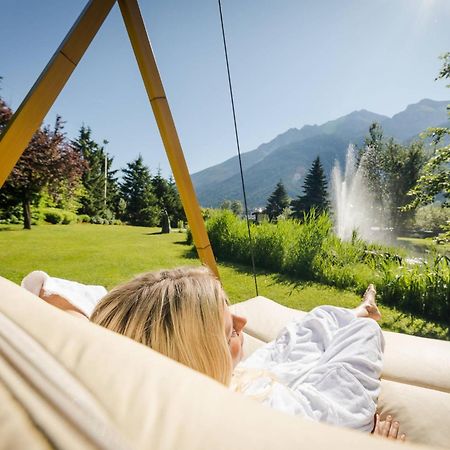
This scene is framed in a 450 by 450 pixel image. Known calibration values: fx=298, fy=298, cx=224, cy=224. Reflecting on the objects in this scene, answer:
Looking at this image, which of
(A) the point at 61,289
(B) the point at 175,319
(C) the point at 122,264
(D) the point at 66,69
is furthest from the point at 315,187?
(B) the point at 175,319

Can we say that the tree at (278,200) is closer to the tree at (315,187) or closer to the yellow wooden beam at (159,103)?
the tree at (315,187)

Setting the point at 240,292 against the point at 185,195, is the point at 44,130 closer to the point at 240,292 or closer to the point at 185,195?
the point at 240,292

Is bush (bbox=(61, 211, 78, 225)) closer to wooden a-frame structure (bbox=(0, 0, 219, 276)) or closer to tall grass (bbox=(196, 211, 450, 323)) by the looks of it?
tall grass (bbox=(196, 211, 450, 323))

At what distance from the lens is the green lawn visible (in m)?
3.88

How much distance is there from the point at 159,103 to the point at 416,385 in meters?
2.13

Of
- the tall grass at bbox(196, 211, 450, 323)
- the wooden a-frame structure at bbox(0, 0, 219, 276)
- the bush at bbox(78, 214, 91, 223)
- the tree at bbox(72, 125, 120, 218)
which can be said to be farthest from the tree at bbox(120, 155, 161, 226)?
the wooden a-frame structure at bbox(0, 0, 219, 276)

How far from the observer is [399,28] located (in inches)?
235

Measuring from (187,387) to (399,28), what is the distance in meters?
7.82

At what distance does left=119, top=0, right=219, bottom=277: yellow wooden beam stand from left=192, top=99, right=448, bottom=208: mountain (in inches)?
4086

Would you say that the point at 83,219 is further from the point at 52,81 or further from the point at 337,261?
the point at 52,81

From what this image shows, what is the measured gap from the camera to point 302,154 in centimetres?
14412

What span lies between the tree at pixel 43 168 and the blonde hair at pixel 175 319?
9772 millimetres

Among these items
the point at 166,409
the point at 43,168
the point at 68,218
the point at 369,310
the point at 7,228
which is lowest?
the point at 369,310

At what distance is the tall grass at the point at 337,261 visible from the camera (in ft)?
11.4
